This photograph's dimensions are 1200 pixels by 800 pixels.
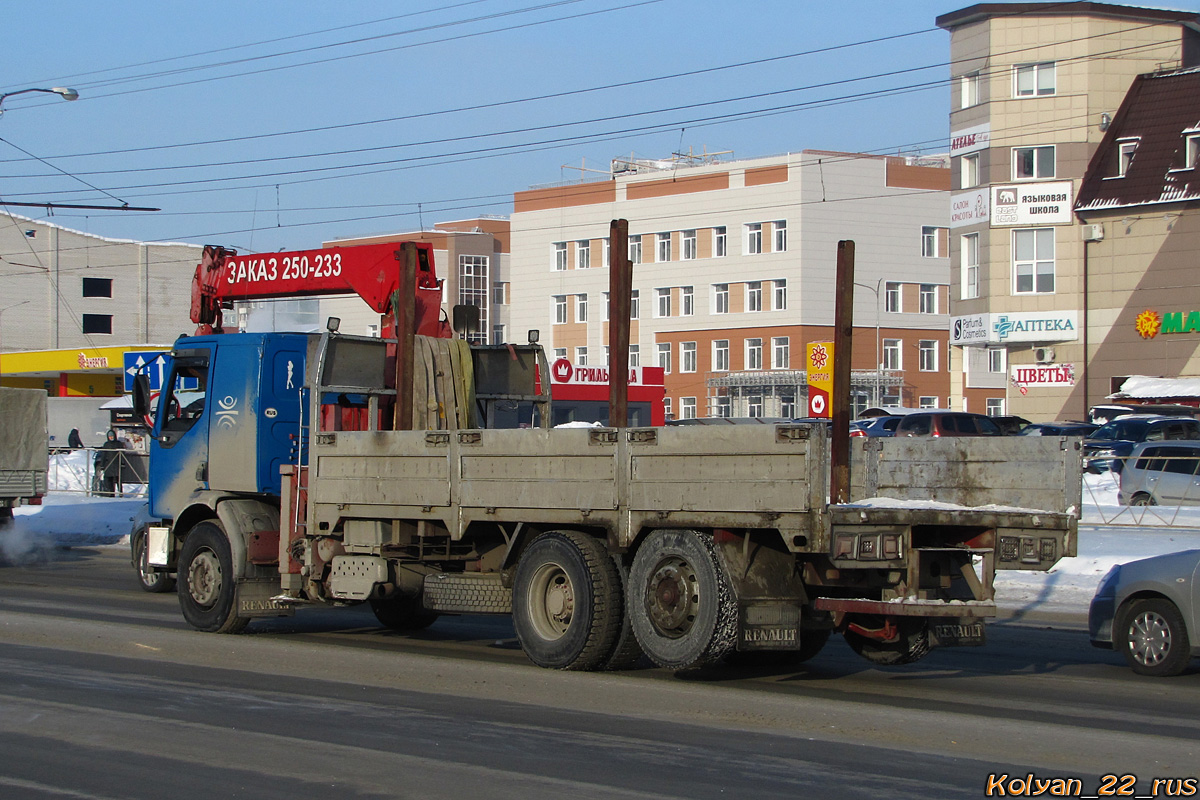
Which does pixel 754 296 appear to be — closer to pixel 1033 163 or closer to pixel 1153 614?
pixel 1033 163

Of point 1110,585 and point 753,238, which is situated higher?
point 753,238

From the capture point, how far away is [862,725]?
8.59m

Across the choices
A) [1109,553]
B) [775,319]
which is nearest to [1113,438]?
[1109,553]

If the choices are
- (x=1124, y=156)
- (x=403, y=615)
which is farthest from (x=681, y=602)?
(x=1124, y=156)

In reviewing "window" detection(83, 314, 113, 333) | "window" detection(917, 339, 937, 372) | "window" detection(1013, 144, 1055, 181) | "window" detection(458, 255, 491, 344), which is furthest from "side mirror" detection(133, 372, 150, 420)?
"window" detection(458, 255, 491, 344)

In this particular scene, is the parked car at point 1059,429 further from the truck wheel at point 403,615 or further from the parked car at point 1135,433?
the truck wheel at point 403,615

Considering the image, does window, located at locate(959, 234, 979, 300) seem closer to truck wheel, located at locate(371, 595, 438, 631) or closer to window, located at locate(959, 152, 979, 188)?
window, located at locate(959, 152, 979, 188)

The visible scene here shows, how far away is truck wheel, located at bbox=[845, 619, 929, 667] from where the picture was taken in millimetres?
10391

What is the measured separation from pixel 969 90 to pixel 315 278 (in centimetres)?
4528

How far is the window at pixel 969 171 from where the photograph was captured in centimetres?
5534

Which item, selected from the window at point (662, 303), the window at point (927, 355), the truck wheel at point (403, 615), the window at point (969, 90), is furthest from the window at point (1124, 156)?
the truck wheel at point (403, 615)

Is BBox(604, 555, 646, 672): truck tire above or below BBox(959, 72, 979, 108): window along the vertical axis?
below

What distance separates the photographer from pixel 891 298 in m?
81.6

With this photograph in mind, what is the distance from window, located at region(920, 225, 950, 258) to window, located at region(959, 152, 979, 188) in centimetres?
2558
